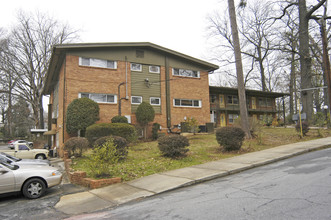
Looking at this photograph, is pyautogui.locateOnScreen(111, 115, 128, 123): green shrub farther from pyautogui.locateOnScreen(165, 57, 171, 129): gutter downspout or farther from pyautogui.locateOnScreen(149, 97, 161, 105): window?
pyautogui.locateOnScreen(165, 57, 171, 129): gutter downspout

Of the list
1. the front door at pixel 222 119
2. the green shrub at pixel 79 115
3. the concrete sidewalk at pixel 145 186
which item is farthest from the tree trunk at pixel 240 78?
the front door at pixel 222 119

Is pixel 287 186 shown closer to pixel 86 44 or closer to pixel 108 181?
pixel 108 181

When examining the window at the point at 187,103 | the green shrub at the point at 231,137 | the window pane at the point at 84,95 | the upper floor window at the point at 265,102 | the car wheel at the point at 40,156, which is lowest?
the car wheel at the point at 40,156

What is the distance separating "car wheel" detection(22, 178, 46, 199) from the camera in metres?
7.05

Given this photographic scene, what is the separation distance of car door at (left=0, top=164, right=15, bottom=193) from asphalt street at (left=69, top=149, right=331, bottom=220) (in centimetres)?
279

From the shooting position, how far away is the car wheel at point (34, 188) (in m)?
7.05

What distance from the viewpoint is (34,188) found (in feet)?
23.5

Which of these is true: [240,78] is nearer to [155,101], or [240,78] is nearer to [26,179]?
[155,101]

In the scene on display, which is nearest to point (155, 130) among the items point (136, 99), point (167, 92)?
point (136, 99)

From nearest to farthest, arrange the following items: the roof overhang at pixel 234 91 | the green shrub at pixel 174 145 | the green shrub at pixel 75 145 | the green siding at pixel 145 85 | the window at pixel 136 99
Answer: the green shrub at pixel 174 145 < the green shrub at pixel 75 145 < the window at pixel 136 99 < the green siding at pixel 145 85 < the roof overhang at pixel 234 91

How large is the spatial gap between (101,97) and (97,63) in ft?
9.25

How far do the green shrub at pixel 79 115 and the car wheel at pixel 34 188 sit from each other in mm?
10373

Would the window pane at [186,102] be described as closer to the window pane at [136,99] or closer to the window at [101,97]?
the window pane at [136,99]

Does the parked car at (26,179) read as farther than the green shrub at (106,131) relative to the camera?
No
